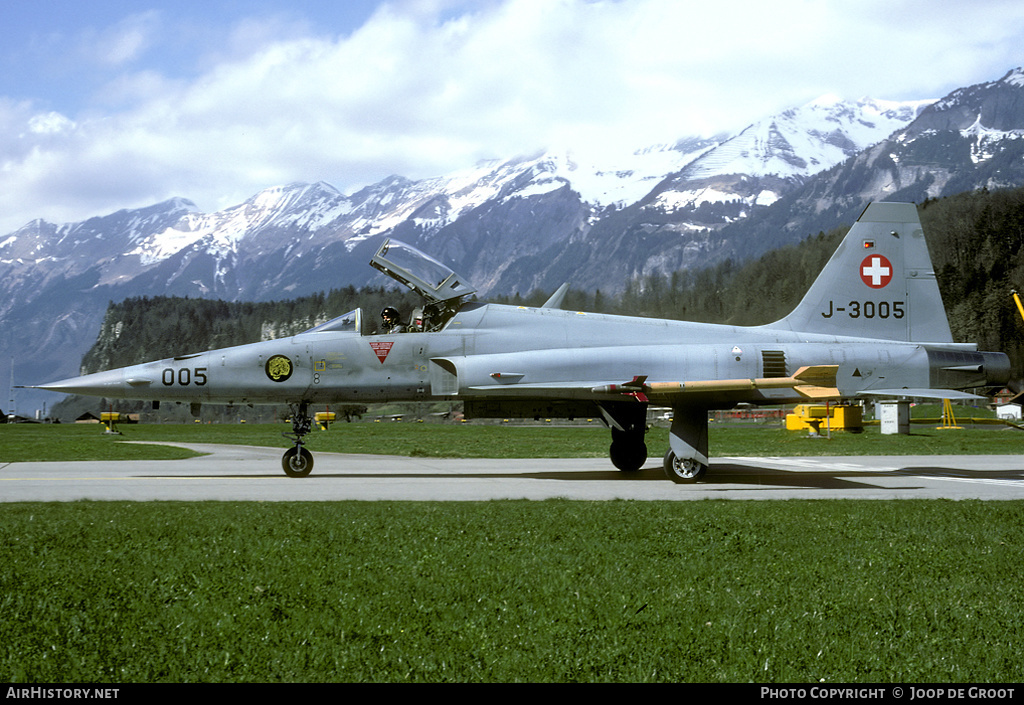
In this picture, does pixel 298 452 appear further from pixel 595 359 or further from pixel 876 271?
pixel 876 271

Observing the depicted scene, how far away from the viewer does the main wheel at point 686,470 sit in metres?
15.3

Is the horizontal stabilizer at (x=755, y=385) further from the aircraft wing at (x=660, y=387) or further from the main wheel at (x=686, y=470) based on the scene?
the main wheel at (x=686, y=470)

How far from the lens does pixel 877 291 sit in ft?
55.6

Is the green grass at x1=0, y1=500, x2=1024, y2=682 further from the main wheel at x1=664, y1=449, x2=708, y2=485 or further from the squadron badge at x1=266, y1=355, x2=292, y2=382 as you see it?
the squadron badge at x1=266, y1=355, x2=292, y2=382

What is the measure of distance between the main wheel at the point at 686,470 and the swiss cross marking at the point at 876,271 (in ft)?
16.9

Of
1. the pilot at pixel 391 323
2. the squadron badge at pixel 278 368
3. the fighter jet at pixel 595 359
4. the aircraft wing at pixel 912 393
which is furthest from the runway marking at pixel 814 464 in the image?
the squadron badge at pixel 278 368

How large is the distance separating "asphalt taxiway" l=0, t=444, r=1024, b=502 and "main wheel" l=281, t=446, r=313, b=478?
266 millimetres

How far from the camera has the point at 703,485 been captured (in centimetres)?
1478

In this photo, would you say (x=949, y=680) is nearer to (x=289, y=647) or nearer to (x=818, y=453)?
(x=289, y=647)

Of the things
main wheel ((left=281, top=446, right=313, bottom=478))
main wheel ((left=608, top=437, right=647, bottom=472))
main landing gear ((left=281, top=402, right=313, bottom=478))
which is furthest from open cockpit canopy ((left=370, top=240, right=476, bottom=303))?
main wheel ((left=608, top=437, right=647, bottom=472))

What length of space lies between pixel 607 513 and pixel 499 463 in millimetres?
10866

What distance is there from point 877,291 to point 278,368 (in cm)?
1151

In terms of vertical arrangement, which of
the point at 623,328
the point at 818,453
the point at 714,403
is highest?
the point at 623,328
